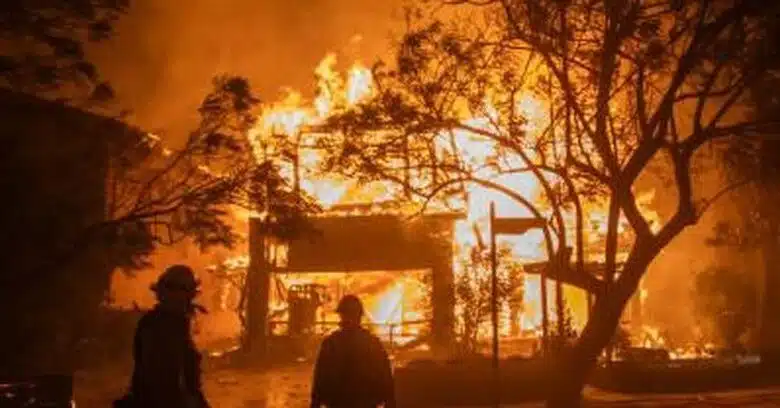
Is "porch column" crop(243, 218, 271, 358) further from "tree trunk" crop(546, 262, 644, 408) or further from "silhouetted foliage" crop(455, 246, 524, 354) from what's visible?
"tree trunk" crop(546, 262, 644, 408)

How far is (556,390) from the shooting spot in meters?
13.0

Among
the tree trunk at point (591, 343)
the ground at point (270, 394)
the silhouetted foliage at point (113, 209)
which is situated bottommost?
the ground at point (270, 394)

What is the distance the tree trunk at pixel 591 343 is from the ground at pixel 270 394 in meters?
2.04

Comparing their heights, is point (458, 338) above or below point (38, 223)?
below

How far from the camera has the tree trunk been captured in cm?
1272

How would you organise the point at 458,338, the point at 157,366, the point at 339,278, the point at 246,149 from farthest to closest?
1. the point at 339,278
2. the point at 458,338
3. the point at 246,149
4. the point at 157,366

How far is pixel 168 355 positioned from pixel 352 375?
1.69 meters

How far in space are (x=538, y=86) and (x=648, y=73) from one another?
78.8 inches

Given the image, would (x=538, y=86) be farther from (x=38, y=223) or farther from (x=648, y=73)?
(x=38, y=223)

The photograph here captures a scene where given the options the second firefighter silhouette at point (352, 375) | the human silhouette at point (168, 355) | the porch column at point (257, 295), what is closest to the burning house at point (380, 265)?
the porch column at point (257, 295)

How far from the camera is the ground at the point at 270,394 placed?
1484cm

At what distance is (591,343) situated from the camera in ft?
42.0

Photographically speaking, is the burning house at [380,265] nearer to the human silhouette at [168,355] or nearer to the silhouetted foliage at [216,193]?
the silhouetted foliage at [216,193]

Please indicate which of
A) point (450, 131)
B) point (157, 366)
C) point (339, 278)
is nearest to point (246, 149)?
point (450, 131)
